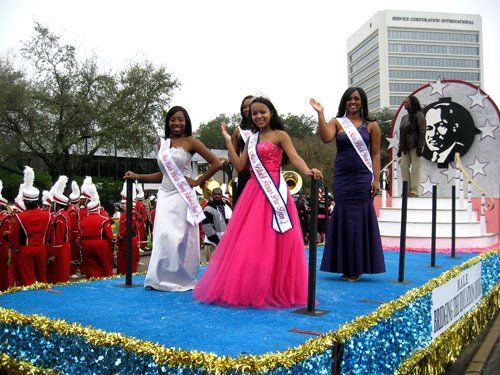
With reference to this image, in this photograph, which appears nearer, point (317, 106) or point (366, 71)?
point (317, 106)

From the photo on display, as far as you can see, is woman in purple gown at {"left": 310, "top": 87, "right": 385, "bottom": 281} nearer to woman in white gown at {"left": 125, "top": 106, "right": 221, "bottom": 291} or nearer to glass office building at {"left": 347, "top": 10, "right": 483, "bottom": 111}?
woman in white gown at {"left": 125, "top": 106, "right": 221, "bottom": 291}

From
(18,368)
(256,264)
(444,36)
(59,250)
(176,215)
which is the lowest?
(18,368)

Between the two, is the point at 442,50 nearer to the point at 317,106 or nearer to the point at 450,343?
the point at 450,343

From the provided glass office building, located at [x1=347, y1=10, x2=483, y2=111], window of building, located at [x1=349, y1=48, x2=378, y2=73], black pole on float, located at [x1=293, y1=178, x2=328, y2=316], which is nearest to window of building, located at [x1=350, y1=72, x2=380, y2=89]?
glass office building, located at [x1=347, y1=10, x2=483, y2=111]

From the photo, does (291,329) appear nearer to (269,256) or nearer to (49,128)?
(269,256)

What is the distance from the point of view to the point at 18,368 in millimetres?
Result: 3012

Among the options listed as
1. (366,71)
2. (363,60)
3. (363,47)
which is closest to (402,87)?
(366,71)

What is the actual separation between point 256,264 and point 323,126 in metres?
1.47

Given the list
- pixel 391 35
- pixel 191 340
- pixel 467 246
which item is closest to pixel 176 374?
pixel 191 340

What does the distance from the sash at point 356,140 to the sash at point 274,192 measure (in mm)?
1114

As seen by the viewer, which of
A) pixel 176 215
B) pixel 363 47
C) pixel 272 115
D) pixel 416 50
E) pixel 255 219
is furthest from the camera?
pixel 363 47

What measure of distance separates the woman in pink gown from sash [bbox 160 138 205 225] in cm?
54

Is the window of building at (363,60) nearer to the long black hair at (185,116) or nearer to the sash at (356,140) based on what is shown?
the sash at (356,140)

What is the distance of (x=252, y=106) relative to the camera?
13.4 feet
